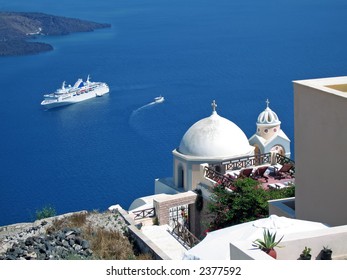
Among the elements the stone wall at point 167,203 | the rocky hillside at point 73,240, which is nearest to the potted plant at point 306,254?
the rocky hillside at point 73,240

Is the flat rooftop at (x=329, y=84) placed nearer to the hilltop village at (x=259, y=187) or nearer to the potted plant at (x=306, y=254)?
the hilltop village at (x=259, y=187)

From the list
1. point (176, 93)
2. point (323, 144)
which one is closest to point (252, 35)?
point (176, 93)

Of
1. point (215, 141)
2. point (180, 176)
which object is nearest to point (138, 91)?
point (180, 176)

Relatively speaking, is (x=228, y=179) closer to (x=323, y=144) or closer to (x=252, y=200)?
(x=252, y=200)

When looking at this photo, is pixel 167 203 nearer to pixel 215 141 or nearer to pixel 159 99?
pixel 215 141

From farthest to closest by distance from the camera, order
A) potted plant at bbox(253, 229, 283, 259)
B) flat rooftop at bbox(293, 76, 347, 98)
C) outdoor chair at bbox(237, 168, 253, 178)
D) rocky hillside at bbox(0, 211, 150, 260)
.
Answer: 1. outdoor chair at bbox(237, 168, 253, 178)
2. rocky hillside at bbox(0, 211, 150, 260)
3. flat rooftop at bbox(293, 76, 347, 98)
4. potted plant at bbox(253, 229, 283, 259)

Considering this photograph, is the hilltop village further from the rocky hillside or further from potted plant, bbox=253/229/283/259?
the rocky hillside

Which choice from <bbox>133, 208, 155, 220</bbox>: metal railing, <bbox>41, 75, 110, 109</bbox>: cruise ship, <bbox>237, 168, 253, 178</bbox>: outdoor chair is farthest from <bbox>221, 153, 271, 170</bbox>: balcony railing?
<bbox>41, 75, 110, 109</bbox>: cruise ship
